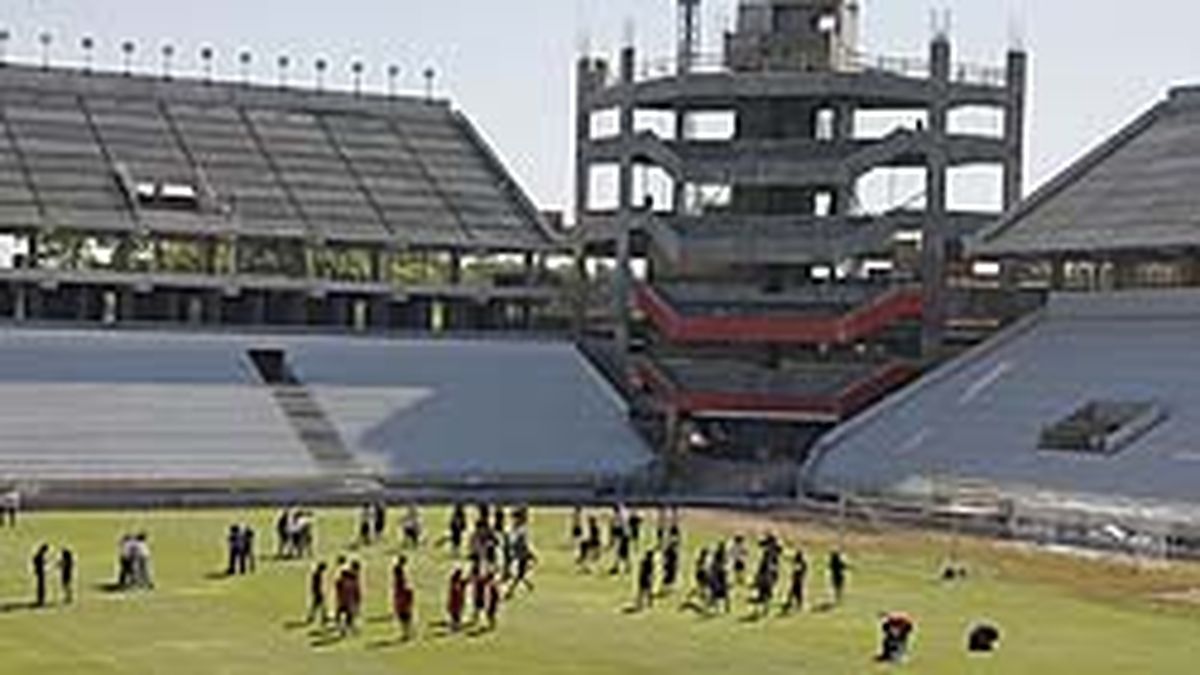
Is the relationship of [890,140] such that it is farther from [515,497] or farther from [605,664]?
[605,664]

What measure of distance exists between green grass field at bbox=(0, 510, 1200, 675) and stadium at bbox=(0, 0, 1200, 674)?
0.39m

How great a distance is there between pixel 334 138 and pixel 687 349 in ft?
64.6

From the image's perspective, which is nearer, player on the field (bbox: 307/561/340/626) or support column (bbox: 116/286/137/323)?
player on the field (bbox: 307/561/340/626)

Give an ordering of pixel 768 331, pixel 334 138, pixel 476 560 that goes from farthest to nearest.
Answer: pixel 334 138, pixel 768 331, pixel 476 560

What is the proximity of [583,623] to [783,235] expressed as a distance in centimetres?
5085

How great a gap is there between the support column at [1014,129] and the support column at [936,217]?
3457 millimetres

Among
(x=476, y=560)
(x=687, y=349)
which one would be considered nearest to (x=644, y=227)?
(x=687, y=349)

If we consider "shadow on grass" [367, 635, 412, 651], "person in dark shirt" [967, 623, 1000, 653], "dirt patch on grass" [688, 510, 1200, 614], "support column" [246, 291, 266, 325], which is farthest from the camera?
"support column" [246, 291, 266, 325]

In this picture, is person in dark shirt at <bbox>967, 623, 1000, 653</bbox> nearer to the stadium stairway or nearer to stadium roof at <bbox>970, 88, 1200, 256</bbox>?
the stadium stairway

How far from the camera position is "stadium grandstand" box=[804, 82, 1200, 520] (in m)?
73.1

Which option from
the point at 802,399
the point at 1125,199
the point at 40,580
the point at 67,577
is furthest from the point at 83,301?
the point at 40,580

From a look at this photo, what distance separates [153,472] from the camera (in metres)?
76.2

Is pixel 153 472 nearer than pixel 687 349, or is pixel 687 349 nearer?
pixel 153 472

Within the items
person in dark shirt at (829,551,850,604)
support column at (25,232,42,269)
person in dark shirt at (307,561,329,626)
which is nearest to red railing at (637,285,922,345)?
support column at (25,232,42,269)
